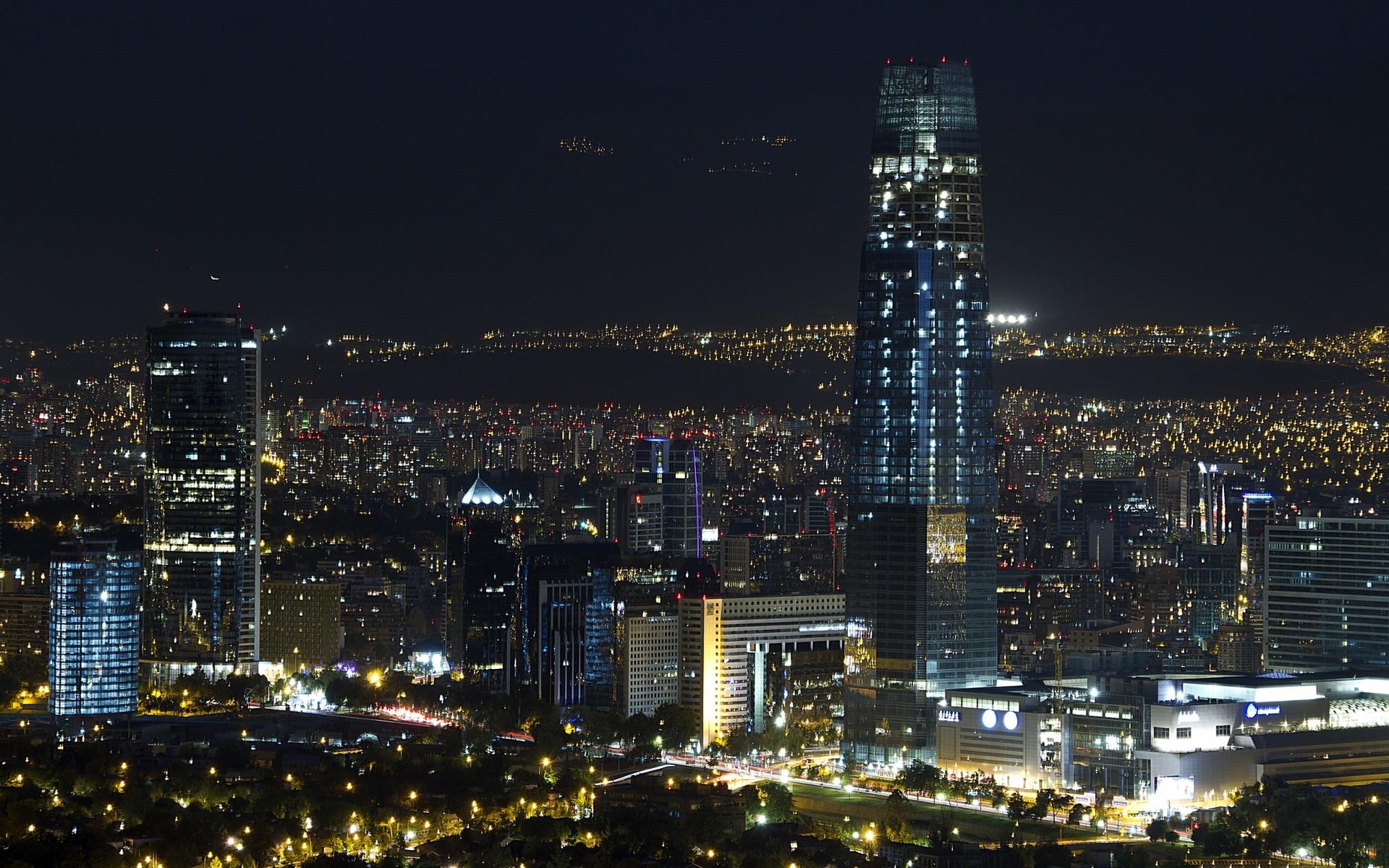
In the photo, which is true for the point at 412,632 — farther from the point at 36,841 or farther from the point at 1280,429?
the point at 36,841

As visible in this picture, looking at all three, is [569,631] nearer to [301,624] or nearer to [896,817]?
[301,624]

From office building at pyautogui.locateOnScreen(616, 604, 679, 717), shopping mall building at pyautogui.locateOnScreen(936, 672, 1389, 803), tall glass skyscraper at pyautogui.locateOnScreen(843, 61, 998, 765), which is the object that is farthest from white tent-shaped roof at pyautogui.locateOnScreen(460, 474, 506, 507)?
shopping mall building at pyautogui.locateOnScreen(936, 672, 1389, 803)

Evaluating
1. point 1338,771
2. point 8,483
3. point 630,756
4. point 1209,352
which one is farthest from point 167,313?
point 1338,771

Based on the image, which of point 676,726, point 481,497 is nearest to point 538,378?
point 481,497

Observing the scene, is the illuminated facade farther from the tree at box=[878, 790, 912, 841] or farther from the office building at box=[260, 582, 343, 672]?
the tree at box=[878, 790, 912, 841]

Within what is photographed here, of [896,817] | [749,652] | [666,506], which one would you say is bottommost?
[896,817]

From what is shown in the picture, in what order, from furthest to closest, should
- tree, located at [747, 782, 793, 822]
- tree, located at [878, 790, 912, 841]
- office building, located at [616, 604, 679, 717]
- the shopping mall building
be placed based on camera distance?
office building, located at [616, 604, 679, 717] < the shopping mall building < tree, located at [747, 782, 793, 822] < tree, located at [878, 790, 912, 841]

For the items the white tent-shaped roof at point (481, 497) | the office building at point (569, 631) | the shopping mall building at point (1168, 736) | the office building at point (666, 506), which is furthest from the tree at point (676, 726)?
the white tent-shaped roof at point (481, 497)
